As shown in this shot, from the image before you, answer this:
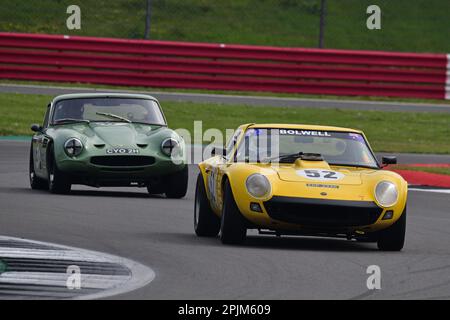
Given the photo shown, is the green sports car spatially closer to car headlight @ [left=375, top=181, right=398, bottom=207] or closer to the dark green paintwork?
the dark green paintwork

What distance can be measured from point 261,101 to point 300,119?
171cm

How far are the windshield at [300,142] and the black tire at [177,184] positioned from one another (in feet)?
11.0

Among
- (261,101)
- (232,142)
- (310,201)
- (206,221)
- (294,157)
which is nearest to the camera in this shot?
(310,201)

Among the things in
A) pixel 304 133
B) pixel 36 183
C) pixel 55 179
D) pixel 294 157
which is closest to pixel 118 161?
pixel 55 179

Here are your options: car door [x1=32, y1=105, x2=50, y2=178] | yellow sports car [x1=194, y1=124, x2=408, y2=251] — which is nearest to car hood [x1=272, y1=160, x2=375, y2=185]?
yellow sports car [x1=194, y1=124, x2=408, y2=251]

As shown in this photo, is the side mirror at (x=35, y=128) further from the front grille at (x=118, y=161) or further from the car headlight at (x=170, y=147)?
the car headlight at (x=170, y=147)

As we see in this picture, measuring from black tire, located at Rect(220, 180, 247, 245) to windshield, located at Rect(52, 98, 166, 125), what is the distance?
207 inches

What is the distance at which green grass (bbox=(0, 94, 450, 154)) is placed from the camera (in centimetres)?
2583

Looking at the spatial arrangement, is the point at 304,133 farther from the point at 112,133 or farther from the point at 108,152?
the point at 112,133

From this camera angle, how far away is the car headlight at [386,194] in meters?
11.3

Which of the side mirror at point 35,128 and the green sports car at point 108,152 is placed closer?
the green sports car at point 108,152

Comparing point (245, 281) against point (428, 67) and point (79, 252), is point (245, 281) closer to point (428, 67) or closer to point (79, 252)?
point (79, 252)

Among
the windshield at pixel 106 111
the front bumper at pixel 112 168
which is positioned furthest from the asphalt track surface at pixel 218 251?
the windshield at pixel 106 111

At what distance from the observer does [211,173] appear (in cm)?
1228
